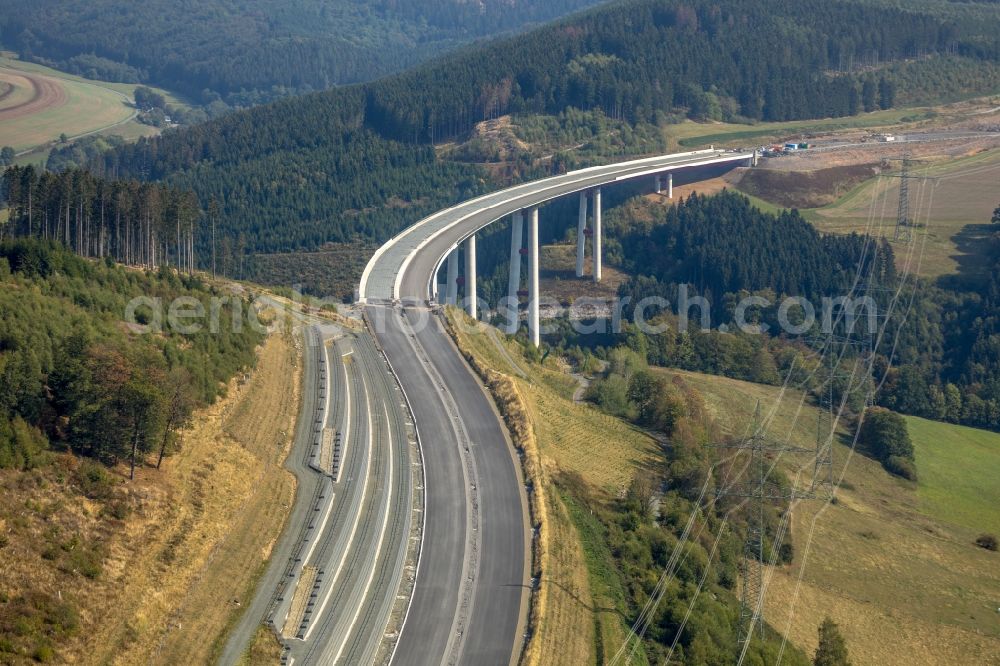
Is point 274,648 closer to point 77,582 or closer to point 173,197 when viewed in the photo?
point 77,582

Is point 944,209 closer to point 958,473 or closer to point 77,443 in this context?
point 958,473

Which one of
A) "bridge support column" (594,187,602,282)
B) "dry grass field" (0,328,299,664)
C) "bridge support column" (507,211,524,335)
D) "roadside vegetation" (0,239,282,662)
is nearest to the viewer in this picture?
"roadside vegetation" (0,239,282,662)

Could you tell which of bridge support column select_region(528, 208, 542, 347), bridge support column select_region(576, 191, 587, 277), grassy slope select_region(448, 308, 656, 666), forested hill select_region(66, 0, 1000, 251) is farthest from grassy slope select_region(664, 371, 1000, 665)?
forested hill select_region(66, 0, 1000, 251)

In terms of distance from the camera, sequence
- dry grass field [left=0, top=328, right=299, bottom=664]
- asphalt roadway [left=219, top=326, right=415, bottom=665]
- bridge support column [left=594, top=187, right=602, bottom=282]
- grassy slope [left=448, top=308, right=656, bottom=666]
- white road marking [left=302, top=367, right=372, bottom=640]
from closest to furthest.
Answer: dry grass field [left=0, top=328, right=299, bottom=664]
asphalt roadway [left=219, top=326, right=415, bottom=665]
white road marking [left=302, top=367, right=372, bottom=640]
grassy slope [left=448, top=308, right=656, bottom=666]
bridge support column [left=594, top=187, right=602, bottom=282]

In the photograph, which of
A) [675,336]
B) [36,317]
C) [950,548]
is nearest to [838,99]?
[675,336]

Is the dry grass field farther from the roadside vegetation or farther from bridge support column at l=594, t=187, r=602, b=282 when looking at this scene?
bridge support column at l=594, t=187, r=602, b=282

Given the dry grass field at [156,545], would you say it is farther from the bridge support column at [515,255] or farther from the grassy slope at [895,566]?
the bridge support column at [515,255]
